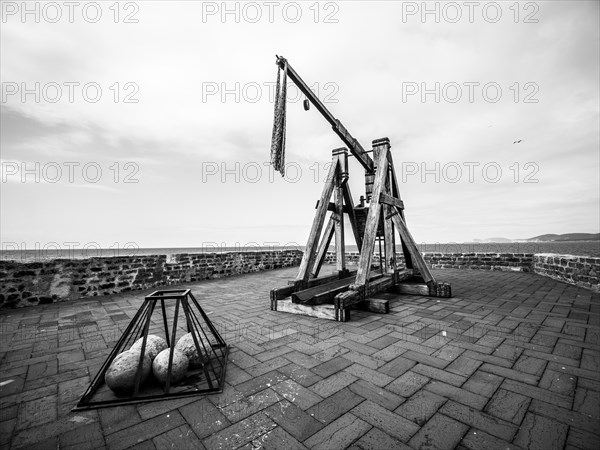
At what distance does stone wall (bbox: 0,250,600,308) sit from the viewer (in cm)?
480

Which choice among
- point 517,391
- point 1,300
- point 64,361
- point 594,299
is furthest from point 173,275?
point 594,299

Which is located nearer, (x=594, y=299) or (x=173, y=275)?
(x=594, y=299)

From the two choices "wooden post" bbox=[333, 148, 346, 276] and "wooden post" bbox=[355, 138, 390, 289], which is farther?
"wooden post" bbox=[333, 148, 346, 276]

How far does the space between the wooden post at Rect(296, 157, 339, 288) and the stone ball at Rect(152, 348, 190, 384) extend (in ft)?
8.11

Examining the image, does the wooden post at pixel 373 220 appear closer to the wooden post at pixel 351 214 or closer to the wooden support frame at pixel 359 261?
the wooden support frame at pixel 359 261

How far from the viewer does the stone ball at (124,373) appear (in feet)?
6.28

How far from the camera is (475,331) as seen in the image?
313 cm

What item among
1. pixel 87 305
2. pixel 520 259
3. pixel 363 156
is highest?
pixel 363 156

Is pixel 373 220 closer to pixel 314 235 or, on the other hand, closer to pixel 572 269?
pixel 314 235

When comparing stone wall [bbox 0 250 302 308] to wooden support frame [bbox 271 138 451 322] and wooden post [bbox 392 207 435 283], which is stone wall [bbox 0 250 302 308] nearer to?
wooden support frame [bbox 271 138 451 322]

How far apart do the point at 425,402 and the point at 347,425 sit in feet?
1.98

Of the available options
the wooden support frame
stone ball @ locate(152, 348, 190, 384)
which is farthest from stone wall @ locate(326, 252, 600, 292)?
stone ball @ locate(152, 348, 190, 384)

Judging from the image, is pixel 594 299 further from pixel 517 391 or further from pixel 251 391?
pixel 251 391

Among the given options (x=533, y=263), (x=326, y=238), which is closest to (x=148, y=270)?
(x=326, y=238)
